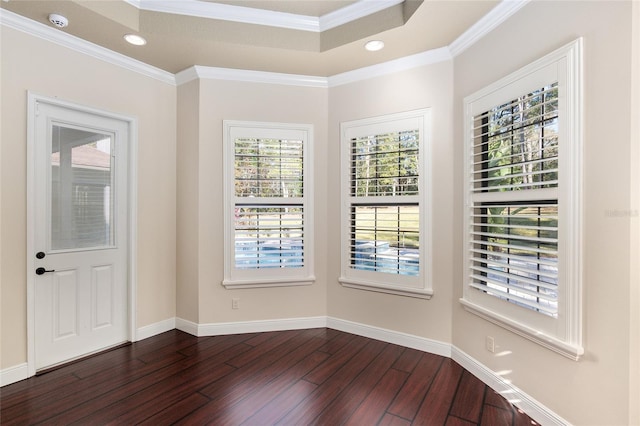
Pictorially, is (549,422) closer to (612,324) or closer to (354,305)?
(612,324)

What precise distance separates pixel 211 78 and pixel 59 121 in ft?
4.66

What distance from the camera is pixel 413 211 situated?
3.09 metres

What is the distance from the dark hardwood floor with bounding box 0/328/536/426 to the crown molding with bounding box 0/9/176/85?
2.76 metres

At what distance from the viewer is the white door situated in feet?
8.66

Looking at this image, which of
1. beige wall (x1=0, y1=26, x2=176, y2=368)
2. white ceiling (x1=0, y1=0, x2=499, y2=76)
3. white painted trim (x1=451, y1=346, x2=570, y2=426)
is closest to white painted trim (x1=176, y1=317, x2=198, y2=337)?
beige wall (x1=0, y1=26, x2=176, y2=368)

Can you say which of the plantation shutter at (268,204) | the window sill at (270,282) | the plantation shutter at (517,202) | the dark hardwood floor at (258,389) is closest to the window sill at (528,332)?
the plantation shutter at (517,202)

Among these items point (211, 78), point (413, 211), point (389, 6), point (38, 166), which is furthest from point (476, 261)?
point (38, 166)

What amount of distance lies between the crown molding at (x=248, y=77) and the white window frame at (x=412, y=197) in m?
0.61

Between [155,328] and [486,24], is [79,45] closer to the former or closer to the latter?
[155,328]

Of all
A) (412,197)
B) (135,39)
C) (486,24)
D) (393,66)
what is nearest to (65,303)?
(135,39)

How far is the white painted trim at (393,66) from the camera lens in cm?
293

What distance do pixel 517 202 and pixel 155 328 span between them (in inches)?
143

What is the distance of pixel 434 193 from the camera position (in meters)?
2.99

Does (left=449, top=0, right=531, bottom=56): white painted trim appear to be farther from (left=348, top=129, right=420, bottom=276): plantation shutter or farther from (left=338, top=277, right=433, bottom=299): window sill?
(left=338, top=277, right=433, bottom=299): window sill
